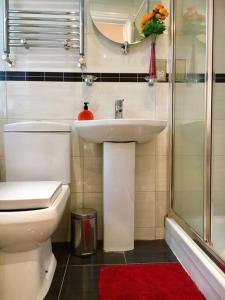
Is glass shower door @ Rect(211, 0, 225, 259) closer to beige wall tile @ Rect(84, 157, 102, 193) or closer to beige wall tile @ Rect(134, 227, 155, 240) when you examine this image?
beige wall tile @ Rect(134, 227, 155, 240)

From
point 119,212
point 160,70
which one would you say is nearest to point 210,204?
point 119,212

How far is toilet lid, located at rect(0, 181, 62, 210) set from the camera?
105cm

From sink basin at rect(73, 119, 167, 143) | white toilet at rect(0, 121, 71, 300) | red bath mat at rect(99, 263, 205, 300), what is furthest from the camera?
sink basin at rect(73, 119, 167, 143)

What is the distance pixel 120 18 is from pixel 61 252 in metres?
1.55

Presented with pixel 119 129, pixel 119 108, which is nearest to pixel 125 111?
pixel 119 108

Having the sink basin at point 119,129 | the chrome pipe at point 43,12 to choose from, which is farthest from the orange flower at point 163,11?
the sink basin at point 119,129

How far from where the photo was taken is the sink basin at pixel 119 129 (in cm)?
142

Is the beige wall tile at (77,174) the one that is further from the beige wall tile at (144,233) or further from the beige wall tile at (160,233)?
the beige wall tile at (160,233)

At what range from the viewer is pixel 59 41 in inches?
69.0

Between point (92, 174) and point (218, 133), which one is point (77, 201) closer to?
point (92, 174)

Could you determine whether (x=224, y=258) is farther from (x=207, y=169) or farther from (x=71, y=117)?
(x=71, y=117)

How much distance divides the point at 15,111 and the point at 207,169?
4.07ft

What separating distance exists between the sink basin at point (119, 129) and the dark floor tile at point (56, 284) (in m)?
0.74

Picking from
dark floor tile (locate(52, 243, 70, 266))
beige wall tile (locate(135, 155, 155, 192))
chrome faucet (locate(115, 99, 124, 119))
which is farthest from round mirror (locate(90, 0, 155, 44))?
dark floor tile (locate(52, 243, 70, 266))
